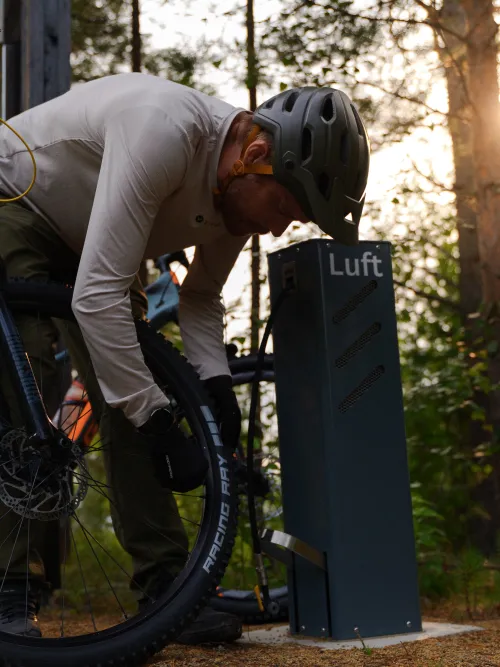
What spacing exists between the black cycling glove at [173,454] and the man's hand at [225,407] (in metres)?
0.26

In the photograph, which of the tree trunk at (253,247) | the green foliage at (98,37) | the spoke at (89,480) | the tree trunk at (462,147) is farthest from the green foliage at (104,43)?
the spoke at (89,480)

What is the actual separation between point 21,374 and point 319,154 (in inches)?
38.8

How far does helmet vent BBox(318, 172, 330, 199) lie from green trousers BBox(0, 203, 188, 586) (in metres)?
0.70

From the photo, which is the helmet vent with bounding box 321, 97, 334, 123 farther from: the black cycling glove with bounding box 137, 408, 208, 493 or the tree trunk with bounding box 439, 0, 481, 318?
the tree trunk with bounding box 439, 0, 481, 318

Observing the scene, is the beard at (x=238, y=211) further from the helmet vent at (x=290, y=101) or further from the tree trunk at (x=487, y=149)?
the tree trunk at (x=487, y=149)

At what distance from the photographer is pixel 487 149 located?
158 inches

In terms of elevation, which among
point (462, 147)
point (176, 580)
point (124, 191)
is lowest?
point (176, 580)

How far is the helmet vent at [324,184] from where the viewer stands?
2385mm

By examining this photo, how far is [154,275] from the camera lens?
6301 mm

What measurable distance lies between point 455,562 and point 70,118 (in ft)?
8.19

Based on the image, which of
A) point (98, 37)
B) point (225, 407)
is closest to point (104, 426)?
point (225, 407)

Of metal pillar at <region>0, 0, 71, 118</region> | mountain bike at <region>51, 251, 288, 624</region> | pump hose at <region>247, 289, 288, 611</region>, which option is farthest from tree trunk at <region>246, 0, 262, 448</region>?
pump hose at <region>247, 289, 288, 611</region>

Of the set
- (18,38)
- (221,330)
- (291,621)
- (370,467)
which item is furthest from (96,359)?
(18,38)

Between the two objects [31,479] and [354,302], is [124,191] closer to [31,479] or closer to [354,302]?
[31,479]
